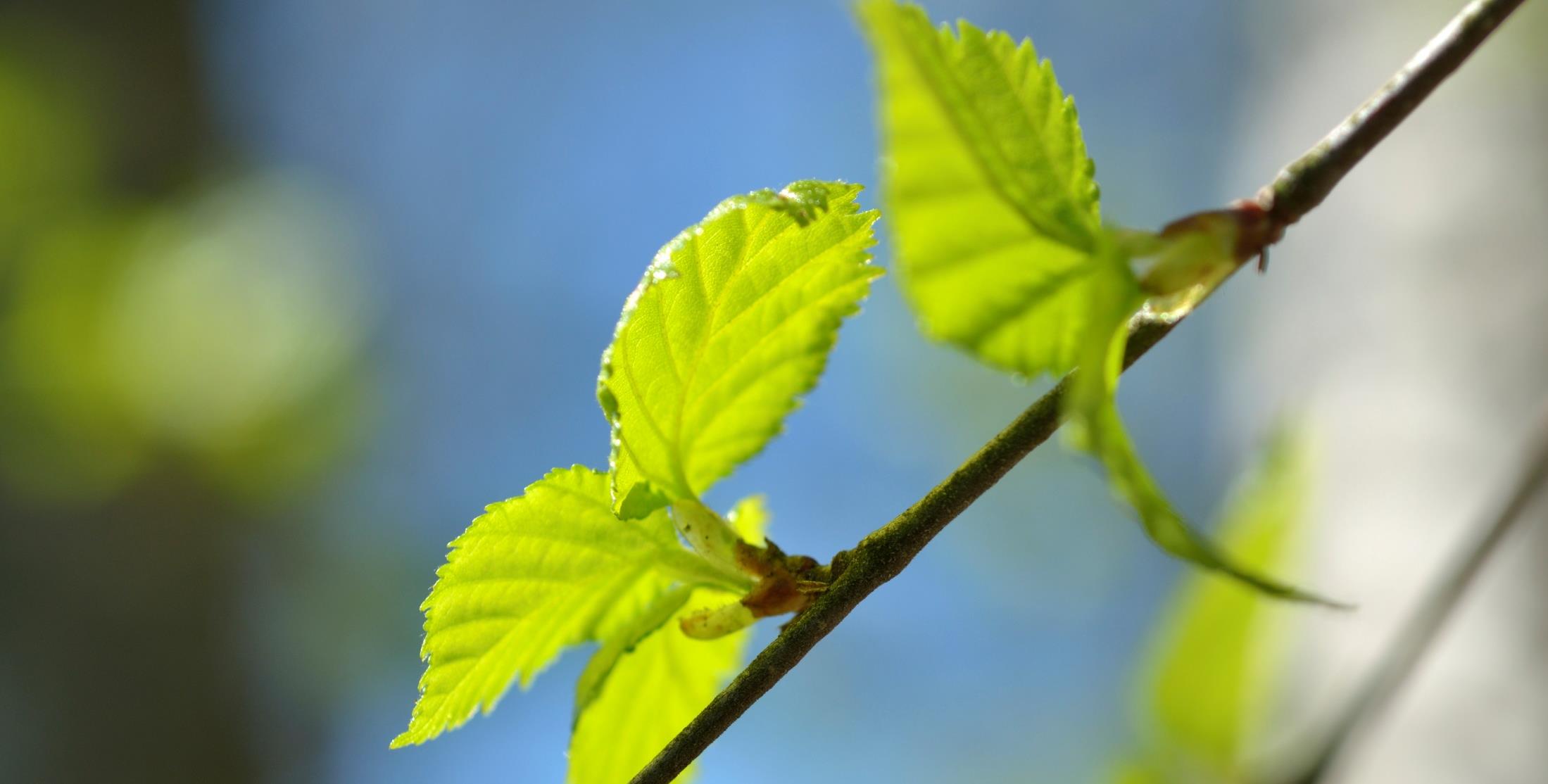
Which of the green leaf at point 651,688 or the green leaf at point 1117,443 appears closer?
the green leaf at point 1117,443

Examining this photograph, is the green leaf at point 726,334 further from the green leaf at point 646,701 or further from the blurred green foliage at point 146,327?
the blurred green foliage at point 146,327

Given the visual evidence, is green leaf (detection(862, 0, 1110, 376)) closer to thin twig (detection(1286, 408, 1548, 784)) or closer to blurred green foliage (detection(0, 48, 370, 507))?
thin twig (detection(1286, 408, 1548, 784))

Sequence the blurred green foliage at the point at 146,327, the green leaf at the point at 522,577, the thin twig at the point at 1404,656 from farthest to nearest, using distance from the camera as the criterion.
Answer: the blurred green foliage at the point at 146,327
the green leaf at the point at 522,577
the thin twig at the point at 1404,656

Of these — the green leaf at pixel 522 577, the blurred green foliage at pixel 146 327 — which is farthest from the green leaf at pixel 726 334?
the blurred green foliage at pixel 146 327

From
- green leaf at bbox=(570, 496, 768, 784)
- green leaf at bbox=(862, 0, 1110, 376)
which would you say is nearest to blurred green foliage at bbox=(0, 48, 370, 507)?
green leaf at bbox=(570, 496, 768, 784)

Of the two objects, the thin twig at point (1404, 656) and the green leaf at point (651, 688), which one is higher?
the green leaf at point (651, 688)

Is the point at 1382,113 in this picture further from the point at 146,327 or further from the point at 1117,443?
the point at 146,327

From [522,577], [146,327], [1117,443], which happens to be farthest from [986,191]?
[146,327]
